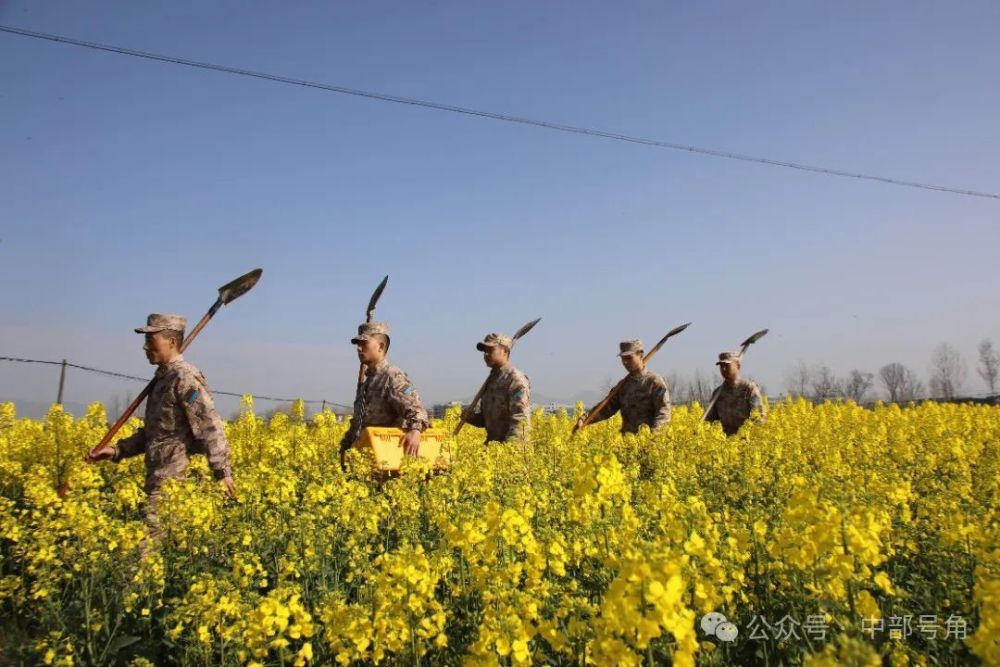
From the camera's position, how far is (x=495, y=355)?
25.9ft

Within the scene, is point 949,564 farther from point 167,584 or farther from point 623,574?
point 167,584

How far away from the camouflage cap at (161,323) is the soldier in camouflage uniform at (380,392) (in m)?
1.69

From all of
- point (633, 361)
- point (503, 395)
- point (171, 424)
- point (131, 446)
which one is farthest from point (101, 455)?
point (633, 361)

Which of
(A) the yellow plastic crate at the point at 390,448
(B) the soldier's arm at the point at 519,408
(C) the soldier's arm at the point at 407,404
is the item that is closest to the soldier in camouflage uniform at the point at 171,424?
(A) the yellow plastic crate at the point at 390,448

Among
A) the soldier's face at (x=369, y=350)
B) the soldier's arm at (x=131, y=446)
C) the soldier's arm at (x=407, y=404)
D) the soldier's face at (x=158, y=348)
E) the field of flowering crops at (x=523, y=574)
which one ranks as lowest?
the field of flowering crops at (x=523, y=574)

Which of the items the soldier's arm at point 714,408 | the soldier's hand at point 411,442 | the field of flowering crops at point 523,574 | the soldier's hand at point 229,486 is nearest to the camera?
the field of flowering crops at point 523,574

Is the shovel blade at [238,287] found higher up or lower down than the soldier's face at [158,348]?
higher up

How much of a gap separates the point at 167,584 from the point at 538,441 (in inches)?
249

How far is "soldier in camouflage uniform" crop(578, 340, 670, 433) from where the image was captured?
9.22 meters

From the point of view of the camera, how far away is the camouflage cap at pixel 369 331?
6.54m

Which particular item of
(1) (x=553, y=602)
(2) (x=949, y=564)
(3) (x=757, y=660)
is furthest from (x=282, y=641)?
(2) (x=949, y=564)

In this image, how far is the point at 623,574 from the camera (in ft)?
6.73

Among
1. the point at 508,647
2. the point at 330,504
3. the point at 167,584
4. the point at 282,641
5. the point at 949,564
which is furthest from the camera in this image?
the point at 330,504

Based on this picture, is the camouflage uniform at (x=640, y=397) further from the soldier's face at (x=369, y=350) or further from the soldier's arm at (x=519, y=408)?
the soldier's face at (x=369, y=350)
